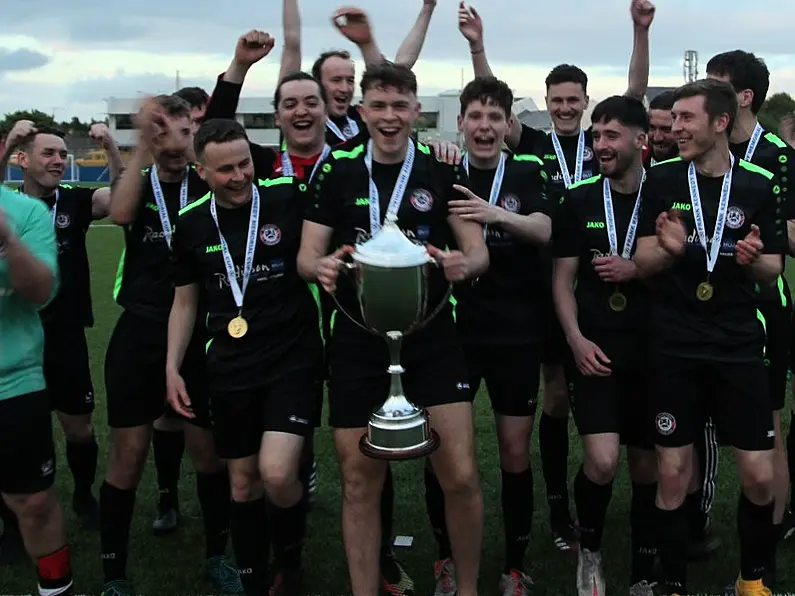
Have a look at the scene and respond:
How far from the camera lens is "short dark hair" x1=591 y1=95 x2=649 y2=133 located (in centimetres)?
377

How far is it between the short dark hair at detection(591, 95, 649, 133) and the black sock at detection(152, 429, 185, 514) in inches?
107

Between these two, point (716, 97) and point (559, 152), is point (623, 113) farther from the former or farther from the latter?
point (559, 152)

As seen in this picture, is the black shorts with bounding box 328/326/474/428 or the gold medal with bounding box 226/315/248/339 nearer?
the black shorts with bounding box 328/326/474/428

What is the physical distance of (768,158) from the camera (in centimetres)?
389

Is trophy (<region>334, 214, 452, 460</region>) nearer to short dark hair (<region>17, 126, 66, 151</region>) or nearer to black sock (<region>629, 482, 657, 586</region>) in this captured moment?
Answer: black sock (<region>629, 482, 657, 586</region>)

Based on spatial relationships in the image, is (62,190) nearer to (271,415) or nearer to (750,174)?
(271,415)

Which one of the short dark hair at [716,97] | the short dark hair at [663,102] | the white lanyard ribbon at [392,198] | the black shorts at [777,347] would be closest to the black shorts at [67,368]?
the white lanyard ribbon at [392,198]

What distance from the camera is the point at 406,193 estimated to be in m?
3.38

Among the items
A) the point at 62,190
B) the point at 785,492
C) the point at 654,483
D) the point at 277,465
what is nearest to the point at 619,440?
the point at 654,483

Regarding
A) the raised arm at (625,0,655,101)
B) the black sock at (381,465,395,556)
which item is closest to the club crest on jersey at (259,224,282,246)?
the black sock at (381,465,395,556)

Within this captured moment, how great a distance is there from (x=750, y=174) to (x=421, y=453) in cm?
175

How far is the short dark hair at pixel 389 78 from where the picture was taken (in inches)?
130

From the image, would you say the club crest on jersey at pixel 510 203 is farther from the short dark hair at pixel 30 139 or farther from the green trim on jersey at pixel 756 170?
the short dark hair at pixel 30 139

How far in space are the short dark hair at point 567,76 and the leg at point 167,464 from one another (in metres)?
2.76
